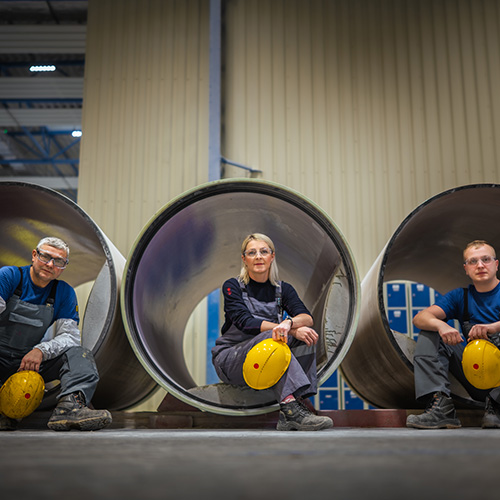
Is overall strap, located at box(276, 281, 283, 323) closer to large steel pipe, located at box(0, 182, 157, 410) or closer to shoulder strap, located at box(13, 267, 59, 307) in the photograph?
large steel pipe, located at box(0, 182, 157, 410)

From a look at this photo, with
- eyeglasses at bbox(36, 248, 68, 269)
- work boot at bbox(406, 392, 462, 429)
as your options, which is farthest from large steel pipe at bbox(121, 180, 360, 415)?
work boot at bbox(406, 392, 462, 429)

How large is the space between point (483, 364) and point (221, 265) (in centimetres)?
269

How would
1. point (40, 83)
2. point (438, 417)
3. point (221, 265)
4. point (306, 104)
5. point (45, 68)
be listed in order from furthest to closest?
point (40, 83)
point (45, 68)
point (306, 104)
point (221, 265)
point (438, 417)

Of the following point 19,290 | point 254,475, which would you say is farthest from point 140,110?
point 254,475

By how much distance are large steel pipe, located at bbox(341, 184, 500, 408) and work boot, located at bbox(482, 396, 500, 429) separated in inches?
12.3

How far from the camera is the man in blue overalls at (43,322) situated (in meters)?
3.02

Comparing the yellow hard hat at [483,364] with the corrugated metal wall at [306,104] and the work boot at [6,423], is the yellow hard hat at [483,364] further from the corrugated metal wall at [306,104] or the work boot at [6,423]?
the corrugated metal wall at [306,104]

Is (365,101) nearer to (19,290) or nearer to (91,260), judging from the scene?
(91,260)

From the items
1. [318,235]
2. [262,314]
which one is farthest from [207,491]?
[318,235]

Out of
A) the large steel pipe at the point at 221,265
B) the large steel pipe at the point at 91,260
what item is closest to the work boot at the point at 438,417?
the large steel pipe at the point at 221,265

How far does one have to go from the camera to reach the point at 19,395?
9.06 feet

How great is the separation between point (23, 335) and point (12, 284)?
0.33 meters

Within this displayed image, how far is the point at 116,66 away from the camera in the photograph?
629 centimetres

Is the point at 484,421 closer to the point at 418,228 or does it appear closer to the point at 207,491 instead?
the point at 418,228
